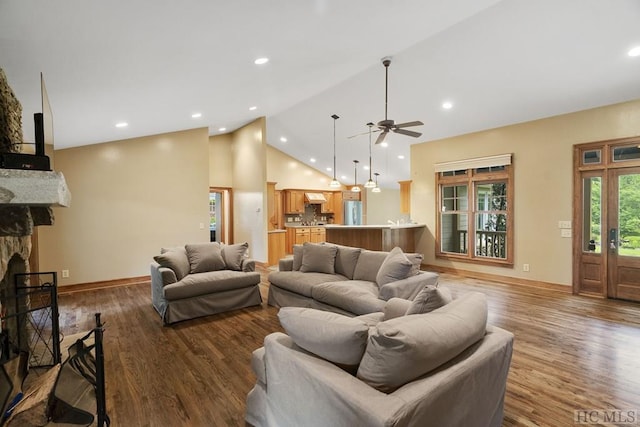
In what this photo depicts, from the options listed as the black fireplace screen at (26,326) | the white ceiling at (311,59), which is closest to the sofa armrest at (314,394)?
the black fireplace screen at (26,326)

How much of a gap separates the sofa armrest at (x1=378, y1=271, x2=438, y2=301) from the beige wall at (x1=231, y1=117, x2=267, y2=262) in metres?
4.81

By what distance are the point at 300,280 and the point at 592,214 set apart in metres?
4.64

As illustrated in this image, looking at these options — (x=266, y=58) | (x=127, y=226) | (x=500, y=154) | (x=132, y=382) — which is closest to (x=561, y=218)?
(x=500, y=154)

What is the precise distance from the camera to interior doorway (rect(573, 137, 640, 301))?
4.55 metres

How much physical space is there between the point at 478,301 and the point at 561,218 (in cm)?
443

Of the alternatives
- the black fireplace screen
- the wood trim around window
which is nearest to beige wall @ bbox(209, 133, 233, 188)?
the wood trim around window

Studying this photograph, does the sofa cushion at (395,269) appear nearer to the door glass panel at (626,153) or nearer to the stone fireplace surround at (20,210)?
the stone fireplace surround at (20,210)

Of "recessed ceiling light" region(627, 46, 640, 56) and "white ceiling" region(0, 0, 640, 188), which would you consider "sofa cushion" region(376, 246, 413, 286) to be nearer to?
"white ceiling" region(0, 0, 640, 188)

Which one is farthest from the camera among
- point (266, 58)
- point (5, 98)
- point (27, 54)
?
point (266, 58)

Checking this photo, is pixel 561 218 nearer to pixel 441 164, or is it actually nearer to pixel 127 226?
pixel 441 164

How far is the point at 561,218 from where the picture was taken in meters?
5.18

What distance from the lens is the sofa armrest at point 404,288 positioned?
3143 millimetres

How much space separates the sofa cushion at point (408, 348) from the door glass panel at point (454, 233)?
5.54 meters

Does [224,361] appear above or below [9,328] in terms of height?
below
